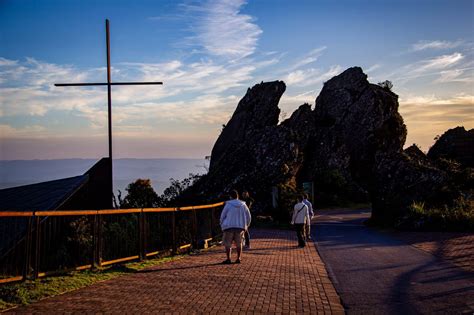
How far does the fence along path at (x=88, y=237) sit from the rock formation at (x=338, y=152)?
1153cm

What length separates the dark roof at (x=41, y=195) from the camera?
51.9ft

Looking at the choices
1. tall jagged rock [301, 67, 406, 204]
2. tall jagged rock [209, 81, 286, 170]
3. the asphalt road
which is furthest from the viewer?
tall jagged rock [301, 67, 406, 204]

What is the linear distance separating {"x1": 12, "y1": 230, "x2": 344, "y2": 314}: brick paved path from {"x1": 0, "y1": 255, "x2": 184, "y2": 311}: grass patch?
9.6 inches

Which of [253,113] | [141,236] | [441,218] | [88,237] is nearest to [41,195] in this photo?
[88,237]

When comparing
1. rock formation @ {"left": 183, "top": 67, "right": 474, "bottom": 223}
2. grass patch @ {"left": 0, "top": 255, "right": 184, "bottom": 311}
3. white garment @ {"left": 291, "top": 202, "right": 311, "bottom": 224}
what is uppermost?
rock formation @ {"left": 183, "top": 67, "right": 474, "bottom": 223}

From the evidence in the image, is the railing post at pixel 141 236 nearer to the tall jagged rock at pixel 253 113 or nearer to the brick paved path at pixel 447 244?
the brick paved path at pixel 447 244

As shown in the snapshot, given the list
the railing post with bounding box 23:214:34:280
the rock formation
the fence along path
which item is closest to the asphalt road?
the fence along path

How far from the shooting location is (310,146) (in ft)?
138

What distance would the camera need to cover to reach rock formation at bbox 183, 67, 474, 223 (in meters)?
25.3

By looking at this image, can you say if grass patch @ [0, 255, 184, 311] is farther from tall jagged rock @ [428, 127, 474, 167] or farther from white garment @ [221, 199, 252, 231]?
tall jagged rock @ [428, 127, 474, 167]

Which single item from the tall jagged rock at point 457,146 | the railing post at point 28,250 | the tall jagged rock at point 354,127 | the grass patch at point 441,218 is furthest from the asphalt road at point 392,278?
the tall jagged rock at point 457,146

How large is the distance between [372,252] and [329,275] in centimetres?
419

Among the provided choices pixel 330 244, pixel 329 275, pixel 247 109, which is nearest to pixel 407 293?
pixel 329 275

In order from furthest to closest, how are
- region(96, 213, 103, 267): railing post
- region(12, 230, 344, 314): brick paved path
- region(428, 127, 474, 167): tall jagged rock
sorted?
region(428, 127, 474, 167): tall jagged rock, region(96, 213, 103, 267): railing post, region(12, 230, 344, 314): brick paved path
